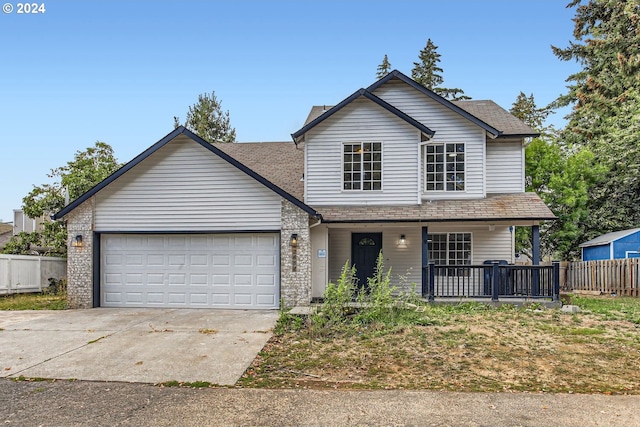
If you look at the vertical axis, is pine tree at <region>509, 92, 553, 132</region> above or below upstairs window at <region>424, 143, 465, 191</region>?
above

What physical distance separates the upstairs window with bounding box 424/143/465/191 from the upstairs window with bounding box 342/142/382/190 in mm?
1619

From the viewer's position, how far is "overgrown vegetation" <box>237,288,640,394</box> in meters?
6.16

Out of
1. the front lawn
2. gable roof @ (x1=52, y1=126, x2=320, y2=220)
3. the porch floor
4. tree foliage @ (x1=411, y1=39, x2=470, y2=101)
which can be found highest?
tree foliage @ (x1=411, y1=39, x2=470, y2=101)

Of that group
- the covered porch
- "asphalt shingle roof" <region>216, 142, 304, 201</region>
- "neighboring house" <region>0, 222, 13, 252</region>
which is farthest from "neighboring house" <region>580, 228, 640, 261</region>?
"neighboring house" <region>0, 222, 13, 252</region>

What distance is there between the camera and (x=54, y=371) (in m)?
6.64

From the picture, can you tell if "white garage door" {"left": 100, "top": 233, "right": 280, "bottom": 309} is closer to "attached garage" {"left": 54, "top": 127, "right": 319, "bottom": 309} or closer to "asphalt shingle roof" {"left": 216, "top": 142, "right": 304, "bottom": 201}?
"attached garage" {"left": 54, "top": 127, "right": 319, "bottom": 309}

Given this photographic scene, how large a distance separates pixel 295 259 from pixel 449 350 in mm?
5516

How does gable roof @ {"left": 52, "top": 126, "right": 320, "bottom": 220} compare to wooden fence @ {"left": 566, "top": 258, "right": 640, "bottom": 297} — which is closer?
gable roof @ {"left": 52, "top": 126, "right": 320, "bottom": 220}

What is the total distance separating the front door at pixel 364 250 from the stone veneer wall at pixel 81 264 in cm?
788

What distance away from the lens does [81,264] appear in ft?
41.6

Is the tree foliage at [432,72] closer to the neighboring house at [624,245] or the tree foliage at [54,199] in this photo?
the neighboring house at [624,245]

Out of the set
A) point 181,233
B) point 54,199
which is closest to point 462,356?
point 181,233

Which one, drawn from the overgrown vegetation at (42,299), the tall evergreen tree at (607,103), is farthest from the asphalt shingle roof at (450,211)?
the tall evergreen tree at (607,103)

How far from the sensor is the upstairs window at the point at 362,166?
13.9 metres
